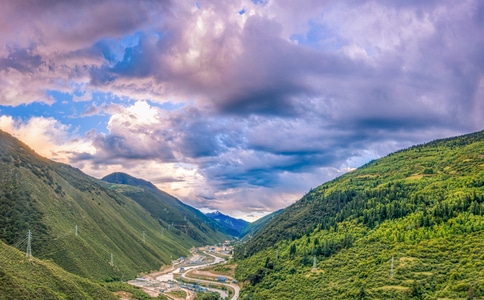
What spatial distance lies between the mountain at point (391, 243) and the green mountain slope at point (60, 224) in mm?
48337

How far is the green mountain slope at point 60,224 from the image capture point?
113625 mm

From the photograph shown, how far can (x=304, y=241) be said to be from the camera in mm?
125812

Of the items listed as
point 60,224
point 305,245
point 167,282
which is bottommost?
point 167,282

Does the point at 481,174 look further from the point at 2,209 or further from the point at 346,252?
the point at 2,209

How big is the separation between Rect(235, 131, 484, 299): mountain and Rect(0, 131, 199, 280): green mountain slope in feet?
159

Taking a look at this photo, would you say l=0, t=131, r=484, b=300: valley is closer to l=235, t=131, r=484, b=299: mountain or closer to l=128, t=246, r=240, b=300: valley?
l=235, t=131, r=484, b=299: mountain

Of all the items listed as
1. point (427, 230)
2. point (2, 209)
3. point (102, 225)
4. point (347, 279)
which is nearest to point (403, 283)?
point (347, 279)

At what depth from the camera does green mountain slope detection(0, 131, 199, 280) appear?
114 metres

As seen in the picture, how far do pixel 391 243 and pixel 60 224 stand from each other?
350ft

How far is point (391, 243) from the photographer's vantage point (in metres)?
90.5

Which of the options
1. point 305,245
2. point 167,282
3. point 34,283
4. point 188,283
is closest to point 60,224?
point 167,282

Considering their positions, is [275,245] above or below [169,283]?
above

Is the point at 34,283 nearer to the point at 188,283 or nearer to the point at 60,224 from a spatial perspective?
the point at 60,224

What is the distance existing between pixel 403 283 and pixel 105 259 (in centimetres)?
10062
